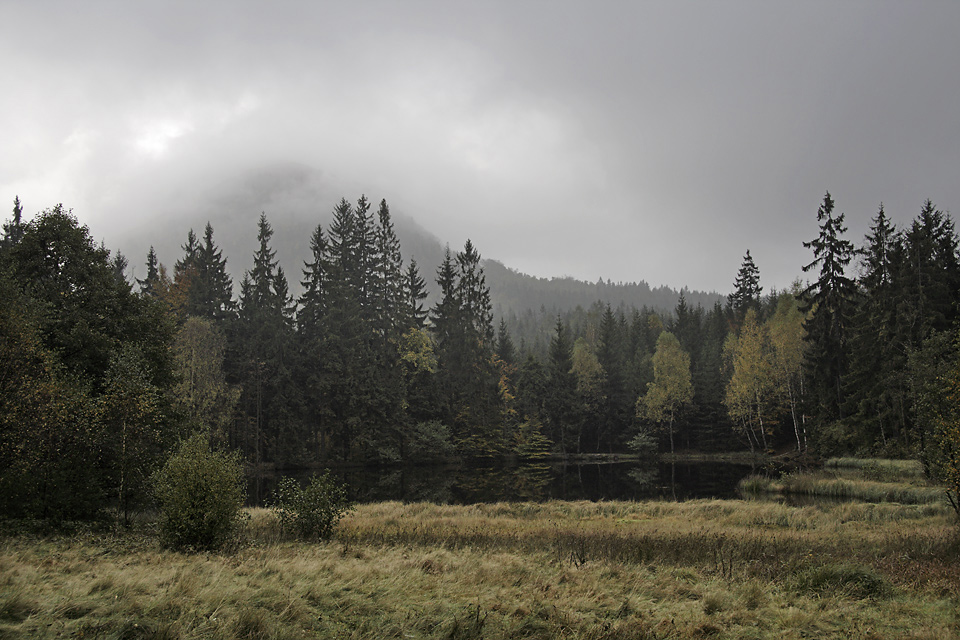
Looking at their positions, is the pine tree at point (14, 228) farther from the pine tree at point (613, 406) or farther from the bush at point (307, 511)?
the pine tree at point (613, 406)

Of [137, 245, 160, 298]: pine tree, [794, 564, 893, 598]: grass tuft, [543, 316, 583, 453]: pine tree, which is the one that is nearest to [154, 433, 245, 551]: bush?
[794, 564, 893, 598]: grass tuft

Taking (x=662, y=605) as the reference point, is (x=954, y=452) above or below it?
above

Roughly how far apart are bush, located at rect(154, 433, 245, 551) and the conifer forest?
5766mm

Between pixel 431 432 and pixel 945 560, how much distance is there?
52.9 meters

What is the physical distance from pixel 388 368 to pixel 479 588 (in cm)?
5461

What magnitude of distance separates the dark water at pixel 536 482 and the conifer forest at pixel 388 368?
6.02 metres

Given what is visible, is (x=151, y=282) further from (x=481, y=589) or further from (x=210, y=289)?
(x=481, y=589)

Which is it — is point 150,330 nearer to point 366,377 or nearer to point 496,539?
point 496,539

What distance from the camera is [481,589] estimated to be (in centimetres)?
874

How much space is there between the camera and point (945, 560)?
11477mm

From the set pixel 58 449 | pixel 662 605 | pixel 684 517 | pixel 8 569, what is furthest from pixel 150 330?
pixel 684 517

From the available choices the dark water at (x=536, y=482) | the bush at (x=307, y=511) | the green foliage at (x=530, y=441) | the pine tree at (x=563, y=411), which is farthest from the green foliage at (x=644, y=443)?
the bush at (x=307, y=511)

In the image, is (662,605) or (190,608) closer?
(190,608)

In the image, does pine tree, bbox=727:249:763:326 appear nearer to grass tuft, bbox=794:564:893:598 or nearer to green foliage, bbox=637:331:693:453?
green foliage, bbox=637:331:693:453
